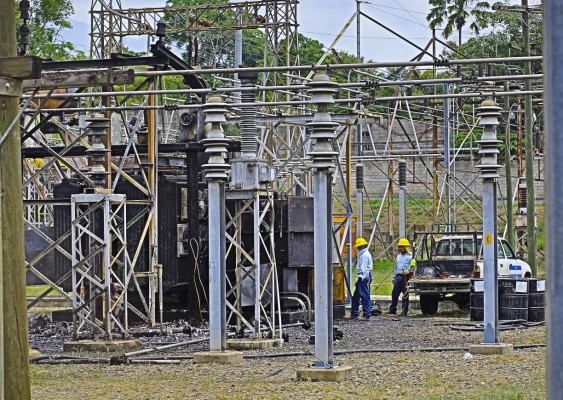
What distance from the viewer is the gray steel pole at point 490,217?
61.5ft

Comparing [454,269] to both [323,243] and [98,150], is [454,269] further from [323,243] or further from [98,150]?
[323,243]

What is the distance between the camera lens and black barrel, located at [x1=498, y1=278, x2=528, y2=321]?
24.9 metres

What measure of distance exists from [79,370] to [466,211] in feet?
154

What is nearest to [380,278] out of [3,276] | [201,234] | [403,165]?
[403,165]

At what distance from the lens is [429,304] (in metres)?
31.2

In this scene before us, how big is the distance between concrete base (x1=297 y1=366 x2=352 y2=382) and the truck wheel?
15.4 metres

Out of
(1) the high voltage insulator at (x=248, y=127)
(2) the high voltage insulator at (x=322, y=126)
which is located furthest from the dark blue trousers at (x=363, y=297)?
(2) the high voltage insulator at (x=322, y=126)

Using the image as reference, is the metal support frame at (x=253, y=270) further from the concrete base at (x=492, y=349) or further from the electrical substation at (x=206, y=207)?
the concrete base at (x=492, y=349)

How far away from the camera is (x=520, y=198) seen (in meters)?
45.5

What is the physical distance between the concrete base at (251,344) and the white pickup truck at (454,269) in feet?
31.2

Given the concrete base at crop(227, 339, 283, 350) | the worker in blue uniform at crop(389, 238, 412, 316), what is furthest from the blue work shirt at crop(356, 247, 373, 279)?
the concrete base at crop(227, 339, 283, 350)

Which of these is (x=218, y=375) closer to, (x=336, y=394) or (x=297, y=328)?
(x=336, y=394)

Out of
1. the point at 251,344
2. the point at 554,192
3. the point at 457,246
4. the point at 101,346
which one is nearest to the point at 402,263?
the point at 457,246

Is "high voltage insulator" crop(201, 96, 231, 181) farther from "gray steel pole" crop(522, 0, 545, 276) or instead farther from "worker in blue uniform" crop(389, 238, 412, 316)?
"gray steel pole" crop(522, 0, 545, 276)
